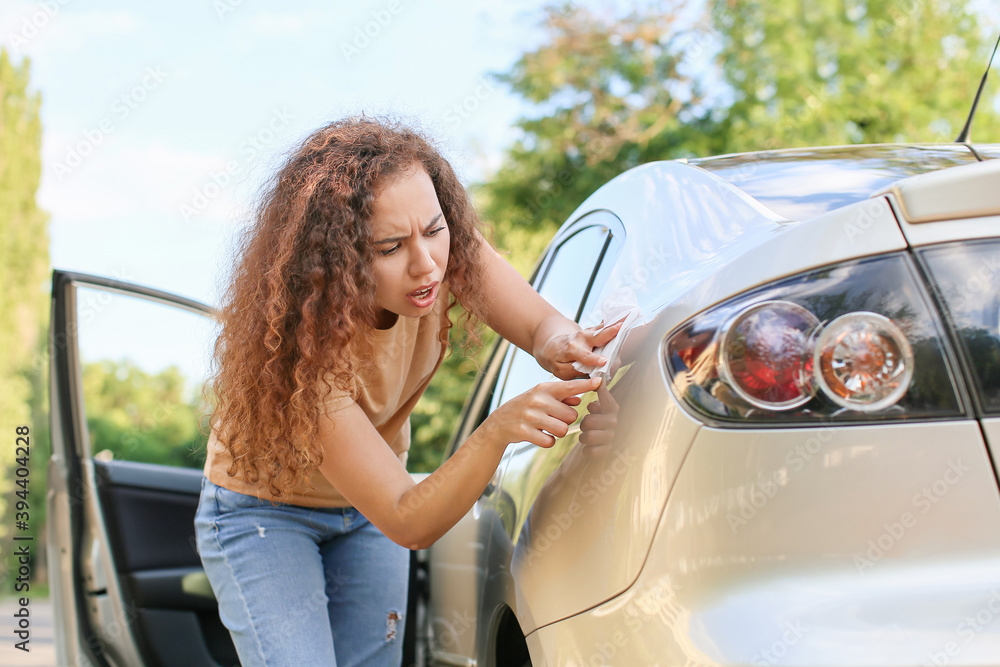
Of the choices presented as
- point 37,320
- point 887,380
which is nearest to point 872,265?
point 887,380

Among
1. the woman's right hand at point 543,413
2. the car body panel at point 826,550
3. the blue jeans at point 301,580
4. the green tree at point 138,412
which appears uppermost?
the woman's right hand at point 543,413

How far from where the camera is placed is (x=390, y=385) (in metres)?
1.97

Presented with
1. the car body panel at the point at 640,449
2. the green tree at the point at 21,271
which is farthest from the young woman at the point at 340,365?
the green tree at the point at 21,271

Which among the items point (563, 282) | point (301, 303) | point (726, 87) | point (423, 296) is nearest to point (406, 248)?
point (423, 296)

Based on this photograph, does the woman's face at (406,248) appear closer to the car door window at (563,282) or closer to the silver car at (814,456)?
the car door window at (563,282)

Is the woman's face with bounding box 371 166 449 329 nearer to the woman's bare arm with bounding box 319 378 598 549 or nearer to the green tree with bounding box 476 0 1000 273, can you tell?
the woman's bare arm with bounding box 319 378 598 549

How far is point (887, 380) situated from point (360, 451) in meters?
0.96

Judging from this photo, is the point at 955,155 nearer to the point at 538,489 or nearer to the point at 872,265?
the point at 872,265

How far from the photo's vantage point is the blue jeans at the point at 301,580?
1.93m

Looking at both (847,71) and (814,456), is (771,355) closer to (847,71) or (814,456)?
(814,456)

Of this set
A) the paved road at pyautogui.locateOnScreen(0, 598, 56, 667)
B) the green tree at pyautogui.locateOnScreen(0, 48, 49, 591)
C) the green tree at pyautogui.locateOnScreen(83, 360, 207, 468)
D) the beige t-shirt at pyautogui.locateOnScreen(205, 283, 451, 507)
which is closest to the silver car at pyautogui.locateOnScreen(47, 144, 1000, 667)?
the beige t-shirt at pyautogui.locateOnScreen(205, 283, 451, 507)

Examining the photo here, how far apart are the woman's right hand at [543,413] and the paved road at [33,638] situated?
568 centimetres

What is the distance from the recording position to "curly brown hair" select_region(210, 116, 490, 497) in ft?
5.69

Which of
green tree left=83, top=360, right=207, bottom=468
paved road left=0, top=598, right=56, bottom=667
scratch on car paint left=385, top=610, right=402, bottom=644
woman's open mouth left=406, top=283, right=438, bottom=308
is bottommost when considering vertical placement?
paved road left=0, top=598, right=56, bottom=667
